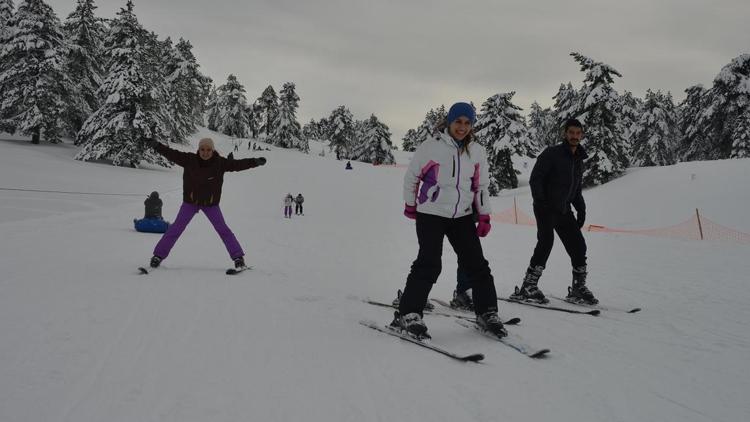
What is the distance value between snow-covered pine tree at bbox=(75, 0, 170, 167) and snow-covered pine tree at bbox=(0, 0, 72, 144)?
8.74ft

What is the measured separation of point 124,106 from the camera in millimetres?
32250

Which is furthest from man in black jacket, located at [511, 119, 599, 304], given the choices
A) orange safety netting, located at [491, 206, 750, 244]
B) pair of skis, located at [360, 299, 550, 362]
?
orange safety netting, located at [491, 206, 750, 244]

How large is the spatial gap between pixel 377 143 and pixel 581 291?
70.7m

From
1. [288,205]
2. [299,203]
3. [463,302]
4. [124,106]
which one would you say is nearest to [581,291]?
[463,302]

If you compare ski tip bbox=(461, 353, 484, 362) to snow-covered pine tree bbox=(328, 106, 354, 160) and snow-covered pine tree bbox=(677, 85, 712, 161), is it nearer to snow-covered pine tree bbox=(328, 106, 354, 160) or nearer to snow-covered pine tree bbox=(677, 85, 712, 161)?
snow-covered pine tree bbox=(677, 85, 712, 161)

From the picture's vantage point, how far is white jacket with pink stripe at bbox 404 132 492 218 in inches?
145

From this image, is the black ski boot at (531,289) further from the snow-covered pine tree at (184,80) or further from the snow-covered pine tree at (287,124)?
the snow-covered pine tree at (287,124)

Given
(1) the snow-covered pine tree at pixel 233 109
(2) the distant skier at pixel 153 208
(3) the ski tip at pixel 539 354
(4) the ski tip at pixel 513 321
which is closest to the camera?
(3) the ski tip at pixel 539 354

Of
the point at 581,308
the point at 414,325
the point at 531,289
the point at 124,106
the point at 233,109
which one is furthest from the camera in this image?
the point at 233,109

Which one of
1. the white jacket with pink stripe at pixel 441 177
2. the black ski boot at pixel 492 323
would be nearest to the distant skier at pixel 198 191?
the white jacket with pink stripe at pixel 441 177

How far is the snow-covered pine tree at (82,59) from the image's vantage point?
34.6 m

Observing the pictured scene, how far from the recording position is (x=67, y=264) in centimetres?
592

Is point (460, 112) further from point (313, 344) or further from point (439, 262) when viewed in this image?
point (313, 344)

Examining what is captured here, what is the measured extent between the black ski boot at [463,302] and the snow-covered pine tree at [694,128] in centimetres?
4182
